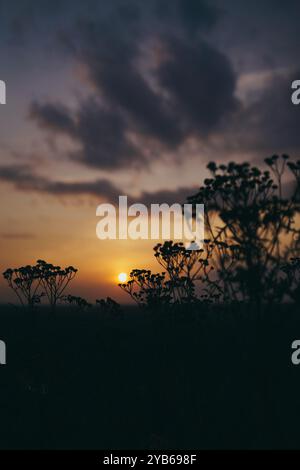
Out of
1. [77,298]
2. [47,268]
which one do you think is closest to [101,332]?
[77,298]

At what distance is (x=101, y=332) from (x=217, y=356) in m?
10.6

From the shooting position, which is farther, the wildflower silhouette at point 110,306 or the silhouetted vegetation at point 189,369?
the wildflower silhouette at point 110,306

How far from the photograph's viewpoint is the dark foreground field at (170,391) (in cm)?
1426

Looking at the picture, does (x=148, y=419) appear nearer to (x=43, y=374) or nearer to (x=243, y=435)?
(x=243, y=435)

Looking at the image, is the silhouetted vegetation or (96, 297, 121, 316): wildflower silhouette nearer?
the silhouetted vegetation

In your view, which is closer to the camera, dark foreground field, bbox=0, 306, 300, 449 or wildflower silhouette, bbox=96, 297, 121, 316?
dark foreground field, bbox=0, 306, 300, 449

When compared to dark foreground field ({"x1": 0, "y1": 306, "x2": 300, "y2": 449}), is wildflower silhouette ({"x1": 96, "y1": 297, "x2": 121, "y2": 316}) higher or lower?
higher

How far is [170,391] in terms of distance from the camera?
1936cm

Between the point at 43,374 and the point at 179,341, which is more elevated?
the point at 179,341

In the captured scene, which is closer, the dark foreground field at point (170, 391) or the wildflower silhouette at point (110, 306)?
the dark foreground field at point (170, 391)

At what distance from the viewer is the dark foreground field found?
14.3 metres

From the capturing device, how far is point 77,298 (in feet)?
85.9

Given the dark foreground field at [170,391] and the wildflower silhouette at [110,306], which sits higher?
the wildflower silhouette at [110,306]

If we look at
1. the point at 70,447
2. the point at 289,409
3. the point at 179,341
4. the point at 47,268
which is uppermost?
the point at 47,268
